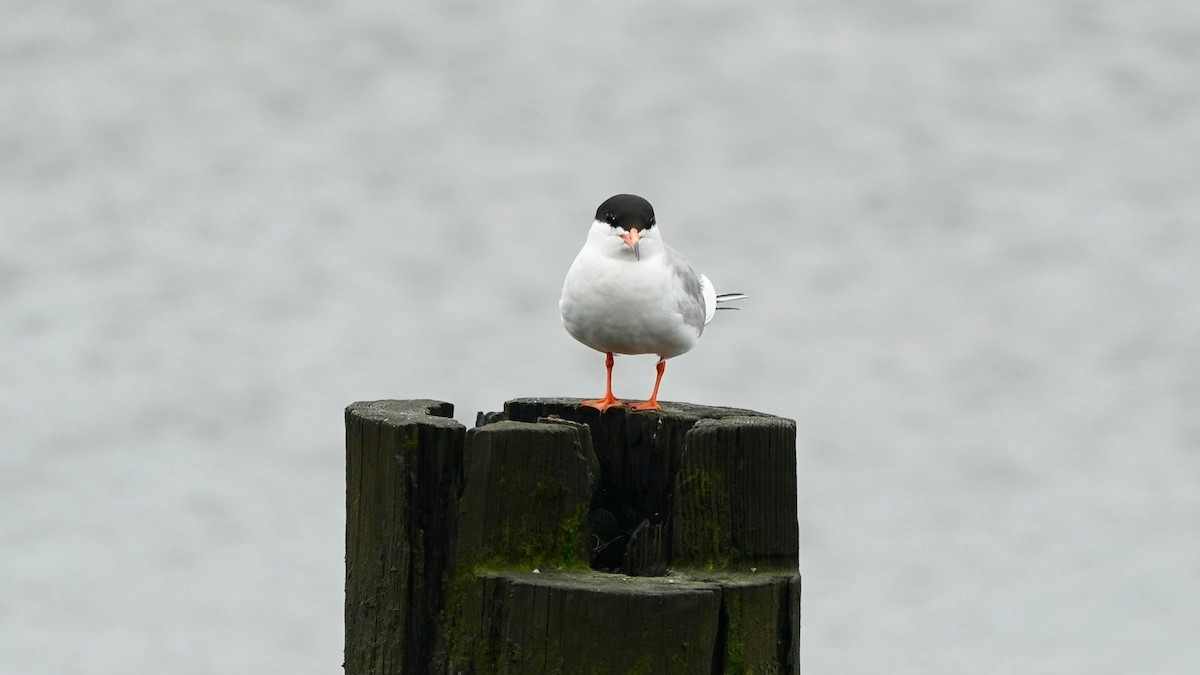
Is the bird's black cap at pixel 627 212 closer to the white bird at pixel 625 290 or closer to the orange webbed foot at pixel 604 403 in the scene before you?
the white bird at pixel 625 290

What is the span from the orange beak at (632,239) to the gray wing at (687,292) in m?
0.15

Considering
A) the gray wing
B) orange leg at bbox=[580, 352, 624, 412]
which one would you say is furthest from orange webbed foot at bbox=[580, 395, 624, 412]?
the gray wing

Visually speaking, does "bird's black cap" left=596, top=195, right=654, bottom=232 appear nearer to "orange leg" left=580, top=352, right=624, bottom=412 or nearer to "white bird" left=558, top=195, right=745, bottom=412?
"white bird" left=558, top=195, right=745, bottom=412

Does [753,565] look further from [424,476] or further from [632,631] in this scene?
[424,476]

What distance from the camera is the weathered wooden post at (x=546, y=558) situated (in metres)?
2.70

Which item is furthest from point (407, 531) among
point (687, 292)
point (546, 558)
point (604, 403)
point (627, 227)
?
point (687, 292)

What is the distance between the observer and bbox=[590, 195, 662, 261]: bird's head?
156 inches

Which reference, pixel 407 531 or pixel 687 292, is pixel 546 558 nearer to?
pixel 407 531

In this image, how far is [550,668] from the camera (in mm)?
2703

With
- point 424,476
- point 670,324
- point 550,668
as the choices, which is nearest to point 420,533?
point 424,476

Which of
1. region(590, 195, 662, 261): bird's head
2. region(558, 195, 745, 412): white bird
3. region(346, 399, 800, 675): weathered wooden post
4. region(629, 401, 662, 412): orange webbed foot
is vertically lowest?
region(346, 399, 800, 675): weathered wooden post

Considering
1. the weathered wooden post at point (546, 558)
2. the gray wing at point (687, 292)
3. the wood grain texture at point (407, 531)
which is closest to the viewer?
the weathered wooden post at point (546, 558)

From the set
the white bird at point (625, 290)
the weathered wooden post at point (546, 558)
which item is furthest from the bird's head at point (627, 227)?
the weathered wooden post at point (546, 558)

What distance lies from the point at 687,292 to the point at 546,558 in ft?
4.78
